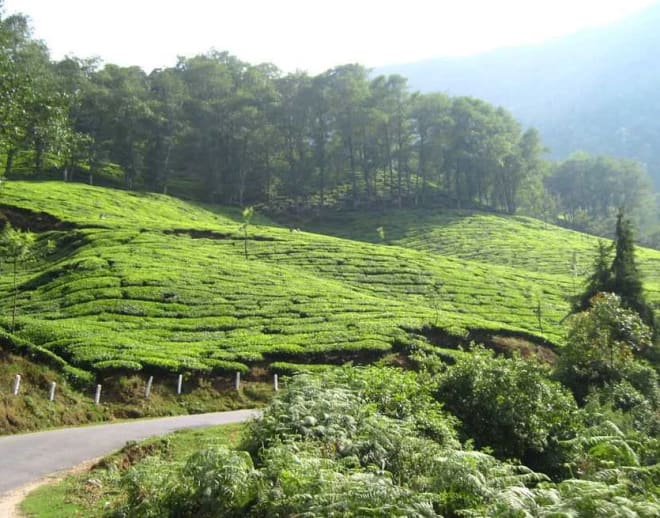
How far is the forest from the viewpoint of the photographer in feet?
311

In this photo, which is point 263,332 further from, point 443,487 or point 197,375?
point 443,487

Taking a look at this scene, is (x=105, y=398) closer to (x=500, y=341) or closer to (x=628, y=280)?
(x=500, y=341)

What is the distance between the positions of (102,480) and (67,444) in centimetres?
501

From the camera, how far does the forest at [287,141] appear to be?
94688 mm

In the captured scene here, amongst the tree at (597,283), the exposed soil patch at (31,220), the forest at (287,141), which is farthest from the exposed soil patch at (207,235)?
the tree at (597,283)

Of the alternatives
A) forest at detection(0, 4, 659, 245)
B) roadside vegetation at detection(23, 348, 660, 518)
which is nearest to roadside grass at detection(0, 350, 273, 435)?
roadside vegetation at detection(23, 348, 660, 518)

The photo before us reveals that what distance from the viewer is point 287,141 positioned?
359 feet

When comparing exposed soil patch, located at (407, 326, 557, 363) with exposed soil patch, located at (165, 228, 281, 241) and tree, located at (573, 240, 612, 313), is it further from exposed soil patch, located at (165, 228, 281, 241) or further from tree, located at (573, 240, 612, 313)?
exposed soil patch, located at (165, 228, 281, 241)

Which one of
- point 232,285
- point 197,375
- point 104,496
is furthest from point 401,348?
point 104,496

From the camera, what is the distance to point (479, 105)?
117688 mm

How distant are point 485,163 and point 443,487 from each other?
103 meters

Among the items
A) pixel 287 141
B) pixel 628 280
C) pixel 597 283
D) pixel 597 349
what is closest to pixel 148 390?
pixel 597 349

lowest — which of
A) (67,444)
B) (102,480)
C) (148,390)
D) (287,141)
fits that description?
(148,390)

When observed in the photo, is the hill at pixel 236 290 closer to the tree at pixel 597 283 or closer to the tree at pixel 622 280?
the tree at pixel 597 283
